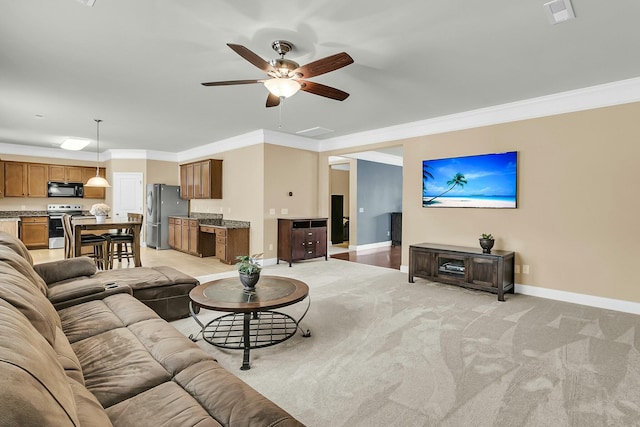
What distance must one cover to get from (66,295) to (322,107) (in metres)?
3.80

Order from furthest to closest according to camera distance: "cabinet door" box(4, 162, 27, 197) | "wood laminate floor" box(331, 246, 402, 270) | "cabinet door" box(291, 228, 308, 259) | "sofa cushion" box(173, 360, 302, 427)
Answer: "cabinet door" box(4, 162, 27, 197), "wood laminate floor" box(331, 246, 402, 270), "cabinet door" box(291, 228, 308, 259), "sofa cushion" box(173, 360, 302, 427)

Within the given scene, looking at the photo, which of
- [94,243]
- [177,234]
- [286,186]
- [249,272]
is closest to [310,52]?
[249,272]

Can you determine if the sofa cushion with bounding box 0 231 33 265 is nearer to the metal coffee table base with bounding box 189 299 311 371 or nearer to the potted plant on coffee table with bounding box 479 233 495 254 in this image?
the metal coffee table base with bounding box 189 299 311 371

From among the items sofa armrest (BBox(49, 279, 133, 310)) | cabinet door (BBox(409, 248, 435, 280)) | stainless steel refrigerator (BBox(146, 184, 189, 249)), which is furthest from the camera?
stainless steel refrigerator (BBox(146, 184, 189, 249))

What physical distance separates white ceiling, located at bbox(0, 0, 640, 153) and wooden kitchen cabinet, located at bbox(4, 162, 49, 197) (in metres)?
3.87

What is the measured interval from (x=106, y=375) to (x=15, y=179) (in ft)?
30.9

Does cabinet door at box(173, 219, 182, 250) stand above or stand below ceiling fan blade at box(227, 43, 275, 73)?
below

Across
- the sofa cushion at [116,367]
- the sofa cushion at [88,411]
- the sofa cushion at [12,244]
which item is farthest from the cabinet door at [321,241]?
the sofa cushion at [88,411]

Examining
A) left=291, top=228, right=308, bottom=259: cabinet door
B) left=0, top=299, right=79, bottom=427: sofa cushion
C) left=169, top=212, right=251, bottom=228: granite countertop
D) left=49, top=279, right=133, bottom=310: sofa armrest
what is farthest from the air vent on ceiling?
left=0, top=299, right=79, bottom=427: sofa cushion

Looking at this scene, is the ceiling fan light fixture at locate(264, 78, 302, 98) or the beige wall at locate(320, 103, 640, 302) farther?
the beige wall at locate(320, 103, 640, 302)

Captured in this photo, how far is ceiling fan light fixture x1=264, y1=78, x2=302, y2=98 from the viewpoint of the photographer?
2.88 m

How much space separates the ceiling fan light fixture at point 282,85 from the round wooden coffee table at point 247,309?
1.75m

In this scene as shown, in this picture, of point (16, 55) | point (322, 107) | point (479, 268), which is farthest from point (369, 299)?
point (16, 55)

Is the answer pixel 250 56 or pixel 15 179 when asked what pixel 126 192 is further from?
pixel 250 56
